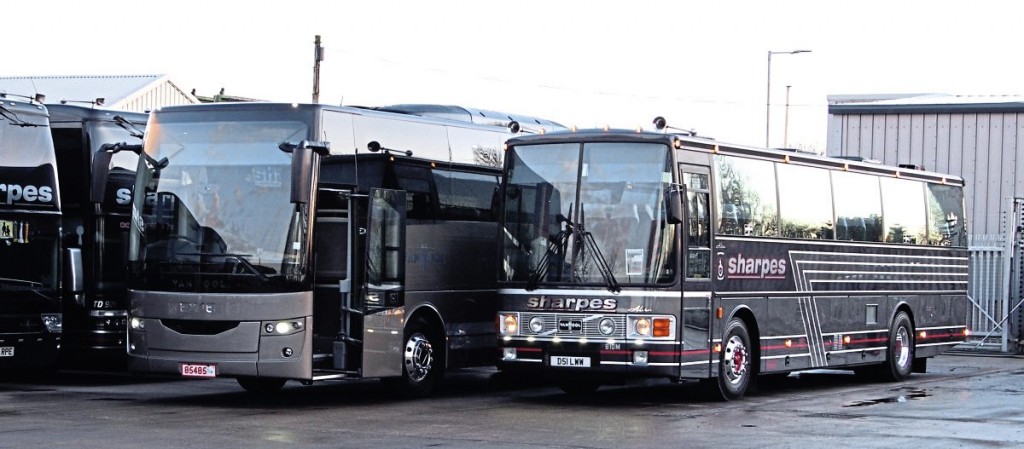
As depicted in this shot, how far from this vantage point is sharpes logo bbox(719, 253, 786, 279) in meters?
18.2

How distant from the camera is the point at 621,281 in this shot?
17.2m

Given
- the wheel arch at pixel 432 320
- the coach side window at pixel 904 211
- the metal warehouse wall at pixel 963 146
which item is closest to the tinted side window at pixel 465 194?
the wheel arch at pixel 432 320

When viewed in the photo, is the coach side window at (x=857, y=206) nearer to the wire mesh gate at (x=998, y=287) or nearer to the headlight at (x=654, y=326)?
the headlight at (x=654, y=326)

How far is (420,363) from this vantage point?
18.6 meters

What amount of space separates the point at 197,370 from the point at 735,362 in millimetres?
6207

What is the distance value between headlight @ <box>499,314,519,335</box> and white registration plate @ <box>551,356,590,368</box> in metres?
0.60

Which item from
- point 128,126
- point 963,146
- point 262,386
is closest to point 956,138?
point 963,146

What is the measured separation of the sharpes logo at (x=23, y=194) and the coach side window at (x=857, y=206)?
10207 mm

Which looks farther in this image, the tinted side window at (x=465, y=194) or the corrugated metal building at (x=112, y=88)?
the corrugated metal building at (x=112, y=88)

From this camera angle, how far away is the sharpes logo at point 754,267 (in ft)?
59.6

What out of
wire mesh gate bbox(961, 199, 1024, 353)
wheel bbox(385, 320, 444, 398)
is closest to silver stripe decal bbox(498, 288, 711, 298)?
wheel bbox(385, 320, 444, 398)

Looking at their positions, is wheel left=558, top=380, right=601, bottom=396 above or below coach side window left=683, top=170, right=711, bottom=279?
below

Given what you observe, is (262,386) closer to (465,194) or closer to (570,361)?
(465,194)

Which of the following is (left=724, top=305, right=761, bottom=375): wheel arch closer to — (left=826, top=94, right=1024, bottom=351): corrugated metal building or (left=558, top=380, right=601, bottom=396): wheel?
(left=558, top=380, right=601, bottom=396): wheel
